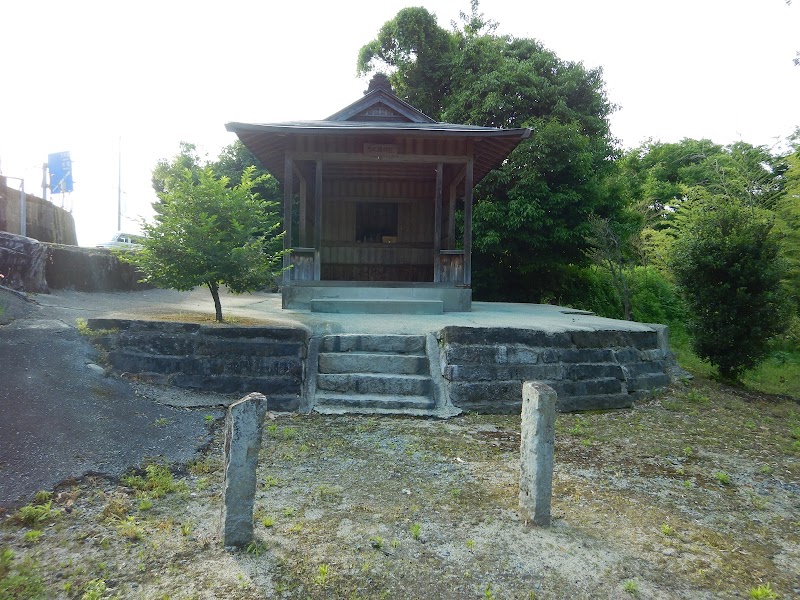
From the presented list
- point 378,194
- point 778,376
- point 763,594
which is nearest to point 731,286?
point 778,376

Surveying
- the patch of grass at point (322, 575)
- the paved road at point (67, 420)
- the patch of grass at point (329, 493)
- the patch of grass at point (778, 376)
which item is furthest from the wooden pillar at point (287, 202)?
the patch of grass at point (778, 376)

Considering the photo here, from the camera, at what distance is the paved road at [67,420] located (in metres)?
3.48

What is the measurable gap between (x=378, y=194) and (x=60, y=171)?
10.6 m

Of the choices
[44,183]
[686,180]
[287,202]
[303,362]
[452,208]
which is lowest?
[303,362]

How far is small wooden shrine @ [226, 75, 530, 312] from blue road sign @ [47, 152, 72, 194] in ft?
27.2

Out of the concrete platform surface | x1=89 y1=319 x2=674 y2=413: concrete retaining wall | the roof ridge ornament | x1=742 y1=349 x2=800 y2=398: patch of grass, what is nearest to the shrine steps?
x1=89 y1=319 x2=674 y2=413: concrete retaining wall

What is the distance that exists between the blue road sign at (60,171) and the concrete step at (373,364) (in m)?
14.2

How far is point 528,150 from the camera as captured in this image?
1447 centimetres

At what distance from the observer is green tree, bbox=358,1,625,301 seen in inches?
563

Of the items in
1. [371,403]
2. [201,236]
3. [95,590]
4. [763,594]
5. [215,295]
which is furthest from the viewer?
[215,295]

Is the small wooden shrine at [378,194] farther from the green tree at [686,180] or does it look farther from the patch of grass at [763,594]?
the patch of grass at [763,594]

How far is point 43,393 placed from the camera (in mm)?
4492

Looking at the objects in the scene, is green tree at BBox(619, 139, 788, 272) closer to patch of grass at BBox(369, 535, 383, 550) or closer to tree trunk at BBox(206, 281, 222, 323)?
tree trunk at BBox(206, 281, 222, 323)

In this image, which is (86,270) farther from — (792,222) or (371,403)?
(792,222)
